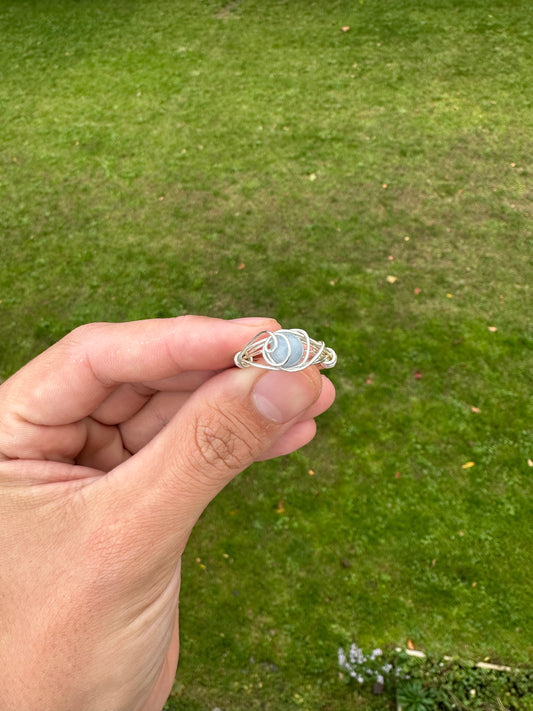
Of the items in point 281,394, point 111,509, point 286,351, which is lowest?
point 111,509

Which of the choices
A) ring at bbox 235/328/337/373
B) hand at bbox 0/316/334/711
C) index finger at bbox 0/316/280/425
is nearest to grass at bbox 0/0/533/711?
hand at bbox 0/316/334/711

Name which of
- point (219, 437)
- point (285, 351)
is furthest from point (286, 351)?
point (219, 437)

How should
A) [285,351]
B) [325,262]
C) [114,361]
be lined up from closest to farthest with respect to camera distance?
[285,351] → [114,361] → [325,262]

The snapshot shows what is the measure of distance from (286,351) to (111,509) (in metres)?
1.00

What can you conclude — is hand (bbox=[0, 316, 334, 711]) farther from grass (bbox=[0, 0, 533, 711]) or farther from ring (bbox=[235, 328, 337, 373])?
grass (bbox=[0, 0, 533, 711])

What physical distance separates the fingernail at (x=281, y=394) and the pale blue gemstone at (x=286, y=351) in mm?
144

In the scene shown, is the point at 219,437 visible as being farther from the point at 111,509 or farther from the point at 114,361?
the point at 114,361

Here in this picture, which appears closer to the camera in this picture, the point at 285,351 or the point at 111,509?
the point at 285,351

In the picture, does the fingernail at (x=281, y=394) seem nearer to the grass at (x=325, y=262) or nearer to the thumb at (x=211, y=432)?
the thumb at (x=211, y=432)

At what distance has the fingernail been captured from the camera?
2.02 m

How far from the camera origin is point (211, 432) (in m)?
2.08

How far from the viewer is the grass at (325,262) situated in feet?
13.2

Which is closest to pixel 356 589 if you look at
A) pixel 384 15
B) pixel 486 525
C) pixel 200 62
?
pixel 486 525

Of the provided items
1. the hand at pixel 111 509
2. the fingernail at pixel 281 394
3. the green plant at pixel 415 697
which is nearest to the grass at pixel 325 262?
the green plant at pixel 415 697
